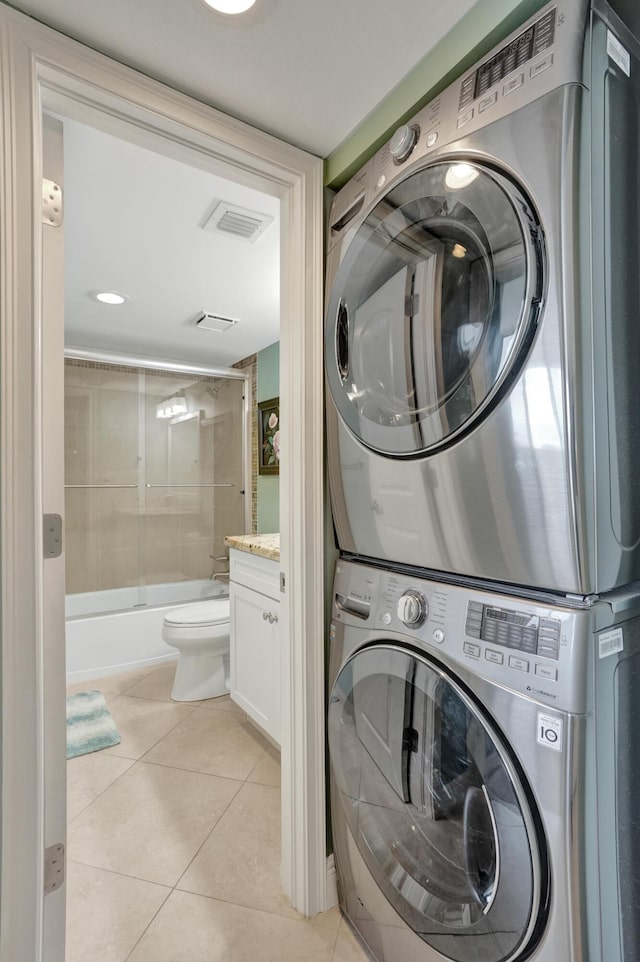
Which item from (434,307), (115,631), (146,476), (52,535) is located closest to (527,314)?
(434,307)

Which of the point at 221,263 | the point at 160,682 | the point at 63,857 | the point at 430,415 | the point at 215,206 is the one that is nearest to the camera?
the point at 430,415

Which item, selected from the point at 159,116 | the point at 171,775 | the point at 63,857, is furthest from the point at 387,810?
the point at 159,116

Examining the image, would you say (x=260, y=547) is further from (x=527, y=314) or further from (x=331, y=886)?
(x=527, y=314)

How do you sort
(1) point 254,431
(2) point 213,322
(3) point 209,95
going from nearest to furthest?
(3) point 209,95, (2) point 213,322, (1) point 254,431

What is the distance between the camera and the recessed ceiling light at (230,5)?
35.5 inches

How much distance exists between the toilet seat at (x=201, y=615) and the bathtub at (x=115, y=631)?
1.96ft

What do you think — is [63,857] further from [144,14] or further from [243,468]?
[243,468]

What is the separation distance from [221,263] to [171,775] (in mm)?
2364

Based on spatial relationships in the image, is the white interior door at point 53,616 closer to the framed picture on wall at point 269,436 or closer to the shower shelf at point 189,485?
the framed picture on wall at point 269,436

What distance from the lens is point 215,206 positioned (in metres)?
1.70

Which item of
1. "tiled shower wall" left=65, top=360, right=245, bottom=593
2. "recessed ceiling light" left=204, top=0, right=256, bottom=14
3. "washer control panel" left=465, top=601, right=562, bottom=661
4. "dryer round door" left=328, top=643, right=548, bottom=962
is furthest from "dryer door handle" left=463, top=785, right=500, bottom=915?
"tiled shower wall" left=65, top=360, right=245, bottom=593

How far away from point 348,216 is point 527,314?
2.40 ft

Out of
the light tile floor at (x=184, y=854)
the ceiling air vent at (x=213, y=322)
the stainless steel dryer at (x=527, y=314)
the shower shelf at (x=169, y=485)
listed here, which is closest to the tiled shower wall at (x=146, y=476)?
the shower shelf at (x=169, y=485)

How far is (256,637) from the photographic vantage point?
6.97 feet
